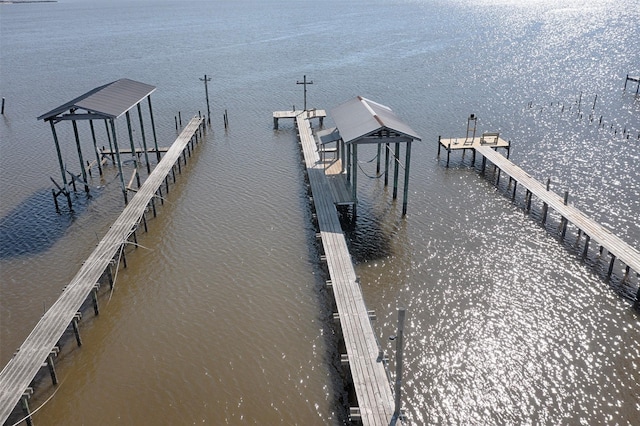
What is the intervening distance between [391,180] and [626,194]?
14806mm

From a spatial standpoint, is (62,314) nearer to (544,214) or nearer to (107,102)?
(107,102)

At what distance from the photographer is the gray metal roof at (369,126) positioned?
26422mm

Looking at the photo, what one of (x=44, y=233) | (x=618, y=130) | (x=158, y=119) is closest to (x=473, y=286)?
(x=44, y=233)

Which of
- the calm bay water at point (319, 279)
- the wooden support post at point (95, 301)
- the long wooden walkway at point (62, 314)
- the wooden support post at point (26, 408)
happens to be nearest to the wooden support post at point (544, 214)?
the calm bay water at point (319, 279)

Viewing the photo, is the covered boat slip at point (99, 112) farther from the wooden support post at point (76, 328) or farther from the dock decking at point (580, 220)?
the dock decking at point (580, 220)

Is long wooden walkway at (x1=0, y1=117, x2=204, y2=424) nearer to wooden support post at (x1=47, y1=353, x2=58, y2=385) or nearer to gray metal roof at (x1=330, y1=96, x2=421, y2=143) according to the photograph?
wooden support post at (x1=47, y1=353, x2=58, y2=385)

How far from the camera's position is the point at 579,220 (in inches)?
1009

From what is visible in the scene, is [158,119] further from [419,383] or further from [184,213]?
[419,383]

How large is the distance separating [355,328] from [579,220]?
14686 mm

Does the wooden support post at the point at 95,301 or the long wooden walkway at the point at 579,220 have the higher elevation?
the long wooden walkway at the point at 579,220

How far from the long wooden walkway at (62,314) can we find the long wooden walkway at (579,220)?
22982 millimetres

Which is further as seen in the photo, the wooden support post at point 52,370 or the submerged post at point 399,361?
the wooden support post at point 52,370

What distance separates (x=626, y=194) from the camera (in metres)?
30.9

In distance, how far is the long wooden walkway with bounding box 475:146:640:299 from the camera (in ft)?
73.6
